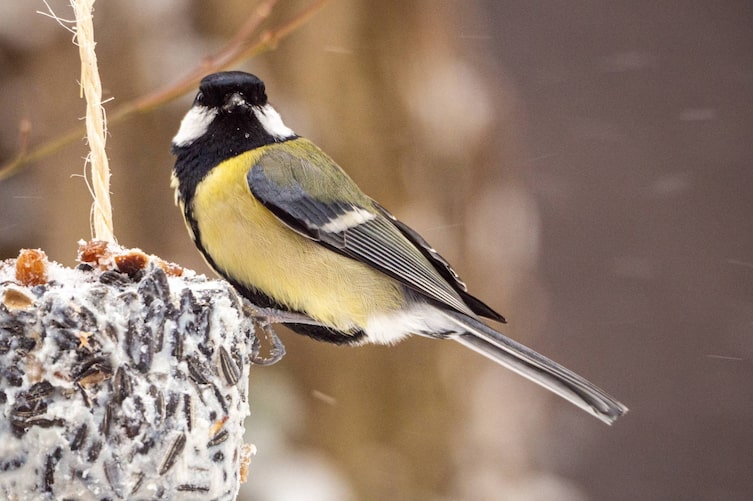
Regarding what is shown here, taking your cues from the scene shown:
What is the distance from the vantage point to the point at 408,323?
2.32 metres

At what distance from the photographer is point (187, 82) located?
2.14 metres

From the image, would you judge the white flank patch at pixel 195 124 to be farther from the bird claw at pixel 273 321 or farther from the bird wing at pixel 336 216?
the bird claw at pixel 273 321

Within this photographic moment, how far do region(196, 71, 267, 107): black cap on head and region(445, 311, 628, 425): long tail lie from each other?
703mm

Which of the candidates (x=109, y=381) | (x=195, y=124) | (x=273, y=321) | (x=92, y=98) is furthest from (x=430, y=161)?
(x=109, y=381)

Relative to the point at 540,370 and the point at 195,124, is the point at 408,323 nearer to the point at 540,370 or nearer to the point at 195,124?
the point at 540,370

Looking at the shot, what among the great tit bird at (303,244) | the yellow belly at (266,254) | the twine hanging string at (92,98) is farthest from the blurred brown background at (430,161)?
the twine hanging string at (92,98)

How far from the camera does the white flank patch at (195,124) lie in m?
2.18

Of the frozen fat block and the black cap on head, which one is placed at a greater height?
the black cap on head

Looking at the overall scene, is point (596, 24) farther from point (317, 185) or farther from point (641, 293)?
point (317, 185)

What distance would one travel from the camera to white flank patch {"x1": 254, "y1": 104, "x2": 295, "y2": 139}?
88.1 inches

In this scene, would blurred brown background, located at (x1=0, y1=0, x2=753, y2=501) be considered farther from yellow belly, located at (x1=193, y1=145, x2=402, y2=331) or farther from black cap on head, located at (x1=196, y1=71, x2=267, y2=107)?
yellow belly, located at (x1=193, y1=145, x2=402, y2=331)

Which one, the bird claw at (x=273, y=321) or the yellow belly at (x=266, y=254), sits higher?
the yellow belly at (x=266, y=254)

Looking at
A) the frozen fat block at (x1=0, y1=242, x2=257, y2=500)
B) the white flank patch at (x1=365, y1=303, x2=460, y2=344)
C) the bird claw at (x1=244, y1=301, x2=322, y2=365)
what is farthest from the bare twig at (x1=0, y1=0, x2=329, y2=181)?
the white flank patch at (x1=365, y1=303, x2=460, y2=344)

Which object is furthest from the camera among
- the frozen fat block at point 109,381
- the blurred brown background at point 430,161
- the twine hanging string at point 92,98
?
the blurred brown background at point 430,161
